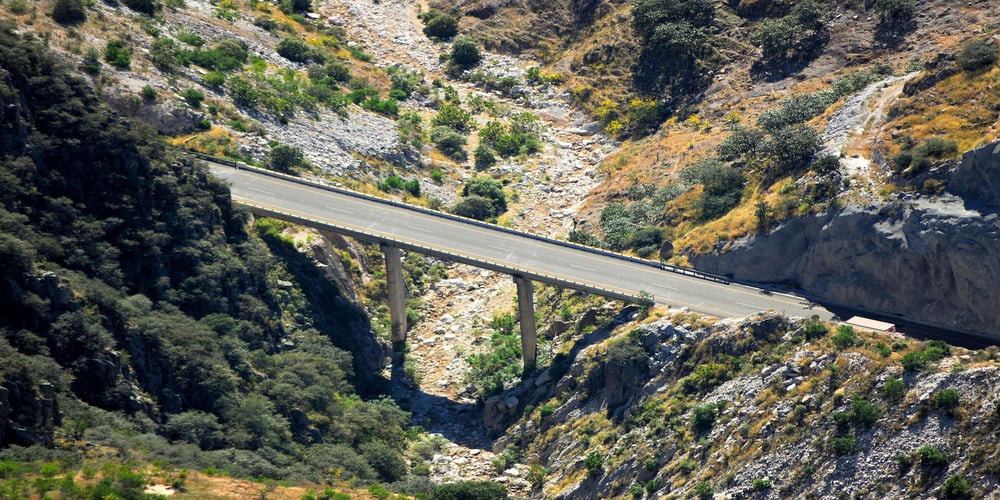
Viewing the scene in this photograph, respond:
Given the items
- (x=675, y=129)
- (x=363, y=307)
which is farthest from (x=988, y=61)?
(x=363, y=307)

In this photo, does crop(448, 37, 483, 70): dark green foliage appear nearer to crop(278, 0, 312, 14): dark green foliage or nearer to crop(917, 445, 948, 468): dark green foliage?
crop(278, 0, 312, 14): dark green foliage

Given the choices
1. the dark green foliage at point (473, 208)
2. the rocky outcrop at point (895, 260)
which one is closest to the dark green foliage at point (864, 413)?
the rocky outcrop at point (895, 260)

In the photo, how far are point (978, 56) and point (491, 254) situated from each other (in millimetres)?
38220

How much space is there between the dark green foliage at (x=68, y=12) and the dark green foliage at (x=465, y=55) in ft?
139

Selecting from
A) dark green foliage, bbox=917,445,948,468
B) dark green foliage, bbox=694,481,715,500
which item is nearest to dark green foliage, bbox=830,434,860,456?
dark green foliage, bbox=917,445,948,468

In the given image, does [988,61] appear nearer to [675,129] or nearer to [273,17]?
[675,129]

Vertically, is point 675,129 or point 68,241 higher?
point 675,129

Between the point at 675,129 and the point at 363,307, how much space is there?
125ft

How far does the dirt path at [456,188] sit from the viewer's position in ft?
287

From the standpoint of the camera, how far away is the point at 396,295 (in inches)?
3760

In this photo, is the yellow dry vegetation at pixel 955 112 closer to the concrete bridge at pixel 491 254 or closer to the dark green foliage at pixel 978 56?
the dark green foliage at pixel 978 56

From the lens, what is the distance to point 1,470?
55656 mm

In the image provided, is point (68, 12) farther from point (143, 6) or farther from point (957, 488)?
point (957, 488)

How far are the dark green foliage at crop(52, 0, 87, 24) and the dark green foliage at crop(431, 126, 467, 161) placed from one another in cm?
3470
